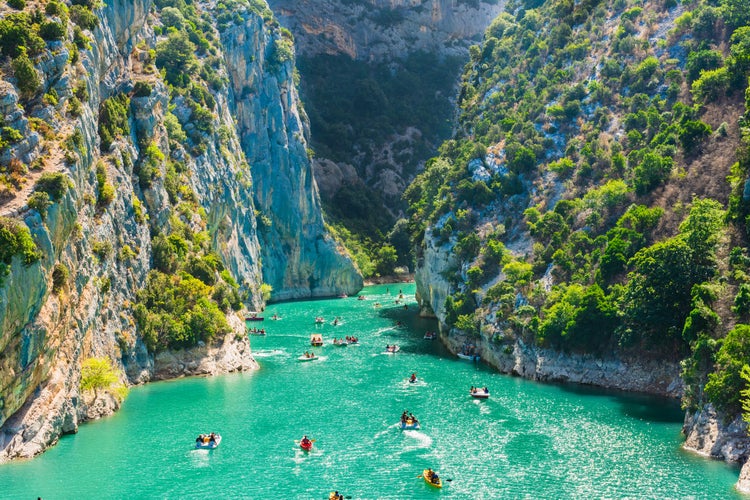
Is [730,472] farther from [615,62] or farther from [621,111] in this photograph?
[615,62]

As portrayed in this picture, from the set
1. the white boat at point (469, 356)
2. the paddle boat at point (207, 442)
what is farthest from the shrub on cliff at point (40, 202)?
the white boat at point (469, 356)

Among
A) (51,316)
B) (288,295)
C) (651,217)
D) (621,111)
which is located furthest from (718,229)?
(288,295)

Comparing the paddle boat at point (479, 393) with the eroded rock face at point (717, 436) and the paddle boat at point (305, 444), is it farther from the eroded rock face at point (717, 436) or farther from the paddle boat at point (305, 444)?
the paddle boat at point (305, 444)

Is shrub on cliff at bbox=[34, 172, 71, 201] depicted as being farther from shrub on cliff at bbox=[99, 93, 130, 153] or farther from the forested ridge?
the forested ridge

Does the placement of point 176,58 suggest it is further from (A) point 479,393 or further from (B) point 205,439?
(B) point 205,439

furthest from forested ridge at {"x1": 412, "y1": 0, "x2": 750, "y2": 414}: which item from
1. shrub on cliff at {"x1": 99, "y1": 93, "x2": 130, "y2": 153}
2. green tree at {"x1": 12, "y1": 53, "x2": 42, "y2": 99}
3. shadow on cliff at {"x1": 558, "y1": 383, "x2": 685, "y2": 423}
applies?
green tree at {"x1": 12, "y1": 53, "x2": 42, "y2": 99}

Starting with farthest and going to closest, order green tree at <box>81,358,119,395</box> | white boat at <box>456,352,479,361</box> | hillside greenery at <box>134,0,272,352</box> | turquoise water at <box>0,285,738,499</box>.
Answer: white boat at <box>456,352,479,361</box>
hillside greenery at <box>134,0,272,352</box>
green tree at <box>81,358,119,395</box>
turquoise water at <box>0,285,738,499</box>
